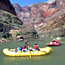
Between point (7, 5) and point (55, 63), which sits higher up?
point (7, 5)

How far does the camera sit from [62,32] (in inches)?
3024

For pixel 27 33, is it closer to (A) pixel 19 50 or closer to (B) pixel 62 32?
(B) pixel 62 32

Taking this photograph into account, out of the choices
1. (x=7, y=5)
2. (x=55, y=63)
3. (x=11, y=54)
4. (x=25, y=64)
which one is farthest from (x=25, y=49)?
(x=7, y=5)

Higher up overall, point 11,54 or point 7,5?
point 7,5

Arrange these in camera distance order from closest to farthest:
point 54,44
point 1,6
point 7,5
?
point 54,44, point 1,6, point 7,5

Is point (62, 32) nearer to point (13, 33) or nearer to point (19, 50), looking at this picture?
point (13, 33)

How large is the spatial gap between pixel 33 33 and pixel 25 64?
51.1 metres

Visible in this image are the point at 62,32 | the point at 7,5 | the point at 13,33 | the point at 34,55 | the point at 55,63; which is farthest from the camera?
the point at 7,5

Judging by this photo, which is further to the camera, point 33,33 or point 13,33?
point 33,33

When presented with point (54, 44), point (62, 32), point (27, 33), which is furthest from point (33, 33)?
point (54, 44)

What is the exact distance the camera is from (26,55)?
16562mm

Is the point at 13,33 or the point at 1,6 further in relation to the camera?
the point at 1,6

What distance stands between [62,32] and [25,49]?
2524 inches

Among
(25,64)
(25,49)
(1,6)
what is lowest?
(25,64)
